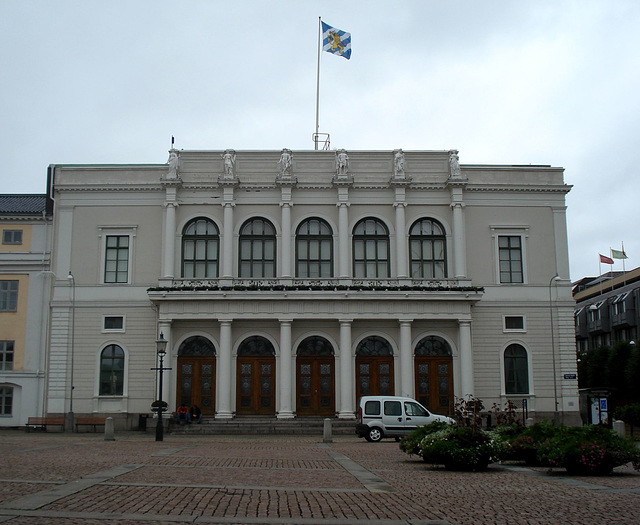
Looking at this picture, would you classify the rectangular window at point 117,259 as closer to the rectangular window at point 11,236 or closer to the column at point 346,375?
the rectangular window at point 11,236

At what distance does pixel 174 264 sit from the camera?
4238cm

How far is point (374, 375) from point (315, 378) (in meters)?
3.32

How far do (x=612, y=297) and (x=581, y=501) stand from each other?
7349 cm

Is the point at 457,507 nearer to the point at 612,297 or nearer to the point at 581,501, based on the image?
the point at 581,501

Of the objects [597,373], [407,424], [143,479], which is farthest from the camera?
[597,373]

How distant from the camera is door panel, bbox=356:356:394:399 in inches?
1652

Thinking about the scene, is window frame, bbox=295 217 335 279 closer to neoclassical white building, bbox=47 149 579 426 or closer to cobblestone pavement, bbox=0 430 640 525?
neoclassical white building, bbox=47 149 579 426

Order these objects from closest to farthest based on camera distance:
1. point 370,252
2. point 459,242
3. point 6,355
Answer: point 6,355, point 459,242, point 370,252

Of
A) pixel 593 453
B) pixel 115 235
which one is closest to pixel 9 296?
pixel 115 235

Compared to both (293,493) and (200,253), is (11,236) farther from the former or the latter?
(293,493)

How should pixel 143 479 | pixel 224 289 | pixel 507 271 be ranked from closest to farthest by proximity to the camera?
pixel 143 479, pixel 224 289, pixel 507 271

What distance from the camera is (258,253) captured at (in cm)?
4344

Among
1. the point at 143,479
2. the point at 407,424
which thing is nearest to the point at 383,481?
the point at 143,479

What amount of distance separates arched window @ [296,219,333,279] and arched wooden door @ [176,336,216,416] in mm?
6830
